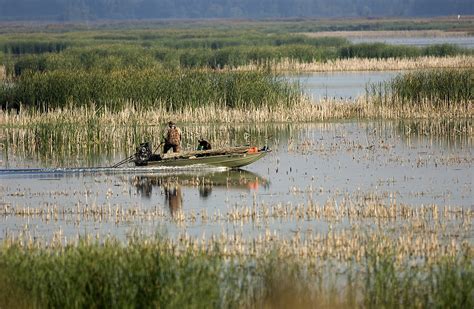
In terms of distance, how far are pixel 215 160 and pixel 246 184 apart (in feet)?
6.05

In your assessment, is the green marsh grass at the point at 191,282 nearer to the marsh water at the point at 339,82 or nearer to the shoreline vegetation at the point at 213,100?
the shoreline vegetation at the point at 213,100

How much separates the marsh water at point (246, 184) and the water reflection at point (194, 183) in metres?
0.03

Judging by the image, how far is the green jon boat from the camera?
25828mm

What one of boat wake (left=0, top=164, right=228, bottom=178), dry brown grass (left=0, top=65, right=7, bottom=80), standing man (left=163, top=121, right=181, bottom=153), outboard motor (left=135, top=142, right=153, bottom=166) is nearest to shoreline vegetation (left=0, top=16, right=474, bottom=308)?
boat wake (left=0, top=164, right=228, bottom=178)

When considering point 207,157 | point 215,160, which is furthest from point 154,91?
point 207,157

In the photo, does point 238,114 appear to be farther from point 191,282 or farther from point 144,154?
point 191,282

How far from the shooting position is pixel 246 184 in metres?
24.5

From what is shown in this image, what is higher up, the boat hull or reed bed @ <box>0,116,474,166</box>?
the boat hull

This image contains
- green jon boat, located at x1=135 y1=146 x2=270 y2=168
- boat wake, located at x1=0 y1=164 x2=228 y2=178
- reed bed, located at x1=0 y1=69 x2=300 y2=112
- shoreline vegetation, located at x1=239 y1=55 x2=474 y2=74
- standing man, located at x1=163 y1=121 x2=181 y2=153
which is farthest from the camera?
shoreline vegetation, located at x1=239 y1=55 x2=474 y2=74

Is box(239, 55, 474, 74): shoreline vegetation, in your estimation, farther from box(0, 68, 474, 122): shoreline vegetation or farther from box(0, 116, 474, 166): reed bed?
box(0, 116, 474, 166): reed bed

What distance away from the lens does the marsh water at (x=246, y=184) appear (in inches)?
768

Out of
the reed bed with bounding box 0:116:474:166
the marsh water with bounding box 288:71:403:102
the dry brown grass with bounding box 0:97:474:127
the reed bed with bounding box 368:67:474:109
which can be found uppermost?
the reed bed with bounding box 368:67:474:109

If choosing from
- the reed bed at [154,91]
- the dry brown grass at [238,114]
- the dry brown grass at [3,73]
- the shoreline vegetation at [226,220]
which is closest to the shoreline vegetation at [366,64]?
the dry brown grass at [3,73]

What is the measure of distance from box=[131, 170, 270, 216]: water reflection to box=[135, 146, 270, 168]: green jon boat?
0.85 feet
